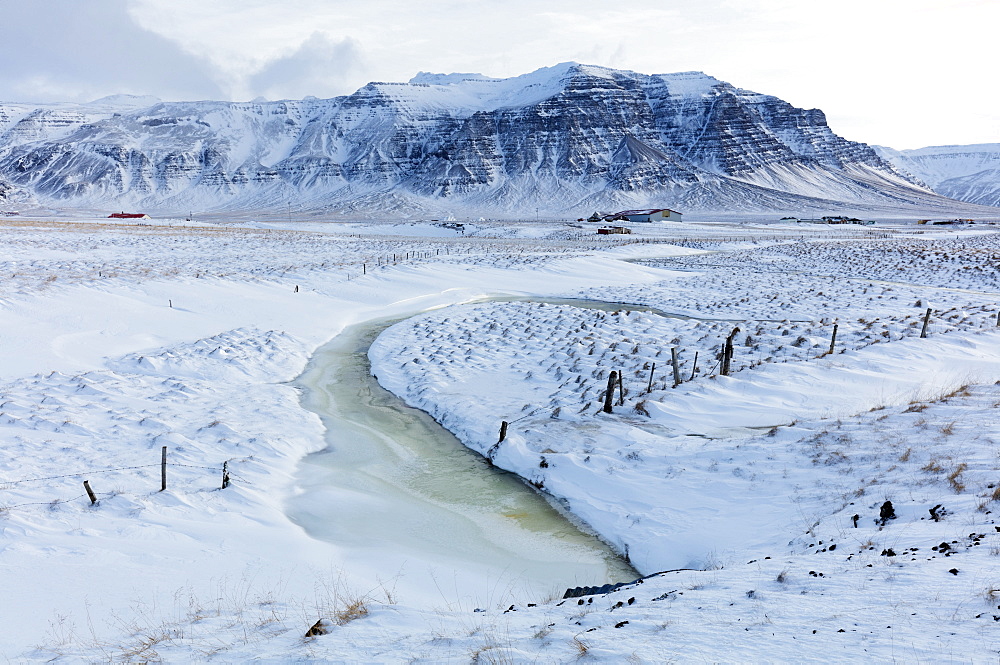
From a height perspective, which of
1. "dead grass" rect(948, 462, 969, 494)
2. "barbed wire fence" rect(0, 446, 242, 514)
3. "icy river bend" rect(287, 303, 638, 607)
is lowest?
"icy river bend" rect(287, 303, 638, 607)

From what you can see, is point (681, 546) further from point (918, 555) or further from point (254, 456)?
point (254, 456)

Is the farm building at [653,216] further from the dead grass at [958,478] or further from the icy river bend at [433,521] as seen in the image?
the dead grass at [958,478]

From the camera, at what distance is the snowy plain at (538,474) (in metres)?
5.46

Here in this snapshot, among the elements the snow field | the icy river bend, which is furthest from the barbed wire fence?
the snow field

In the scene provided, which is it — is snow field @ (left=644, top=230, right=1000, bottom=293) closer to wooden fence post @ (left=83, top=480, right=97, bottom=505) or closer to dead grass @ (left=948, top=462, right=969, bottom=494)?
dead grass @ (left=948, top=462, right=969, bottom=494)

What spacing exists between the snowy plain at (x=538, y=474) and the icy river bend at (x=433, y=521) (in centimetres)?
21

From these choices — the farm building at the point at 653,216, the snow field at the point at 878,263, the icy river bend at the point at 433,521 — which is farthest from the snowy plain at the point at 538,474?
the farm building at the point at 653,216

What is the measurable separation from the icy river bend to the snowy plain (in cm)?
21

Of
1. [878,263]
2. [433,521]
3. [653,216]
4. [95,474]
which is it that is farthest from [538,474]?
[653,216]

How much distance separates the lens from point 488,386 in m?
16.6

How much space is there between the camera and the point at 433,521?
1011 centimetres

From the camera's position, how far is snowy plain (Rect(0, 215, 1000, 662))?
5457 millimetres

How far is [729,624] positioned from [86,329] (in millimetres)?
21237

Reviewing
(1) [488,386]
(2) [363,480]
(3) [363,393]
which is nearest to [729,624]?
(2) [363,480]
